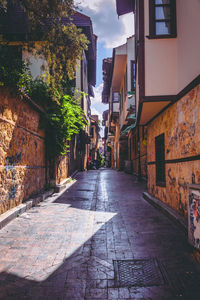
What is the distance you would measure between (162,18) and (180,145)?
3.34 meters

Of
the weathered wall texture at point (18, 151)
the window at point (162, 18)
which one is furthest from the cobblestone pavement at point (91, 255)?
the window at point (162, 18)

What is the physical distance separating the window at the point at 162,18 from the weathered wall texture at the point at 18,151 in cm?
392

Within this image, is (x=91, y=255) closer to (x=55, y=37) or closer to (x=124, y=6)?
(x=55, y=37)

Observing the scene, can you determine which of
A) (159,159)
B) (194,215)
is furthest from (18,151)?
(194,215)

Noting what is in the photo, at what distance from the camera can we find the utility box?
3.47m

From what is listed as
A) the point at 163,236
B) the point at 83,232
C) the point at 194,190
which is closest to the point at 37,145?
the point at 83,232

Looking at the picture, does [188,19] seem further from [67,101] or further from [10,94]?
[67,101]

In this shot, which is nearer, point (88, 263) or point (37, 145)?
point (88, 263)

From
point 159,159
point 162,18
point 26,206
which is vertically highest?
point 162,18

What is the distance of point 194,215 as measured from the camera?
11.8 ft

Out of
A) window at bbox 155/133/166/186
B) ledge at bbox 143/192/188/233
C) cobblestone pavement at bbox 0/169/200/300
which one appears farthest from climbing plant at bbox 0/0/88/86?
ledge at bbox 143/192/188/233

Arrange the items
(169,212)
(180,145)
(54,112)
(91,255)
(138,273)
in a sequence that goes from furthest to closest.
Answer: (54,112) < (169,212) < (180,145) < (91,255) < (138,273)

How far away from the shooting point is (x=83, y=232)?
4.89 meters

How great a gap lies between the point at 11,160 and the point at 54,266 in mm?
3195
